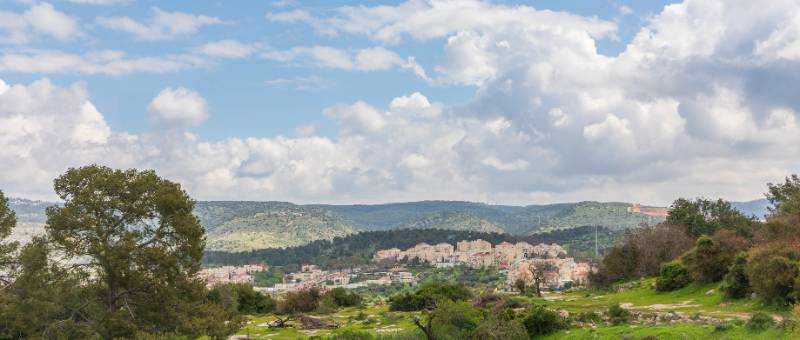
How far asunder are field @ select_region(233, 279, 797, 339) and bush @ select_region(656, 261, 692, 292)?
0.77 metres

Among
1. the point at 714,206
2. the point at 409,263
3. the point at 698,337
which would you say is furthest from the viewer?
the point at 409,263

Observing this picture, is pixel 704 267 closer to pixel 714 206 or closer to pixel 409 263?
pixel 714 206

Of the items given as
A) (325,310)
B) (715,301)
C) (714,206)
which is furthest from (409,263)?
(715,301)

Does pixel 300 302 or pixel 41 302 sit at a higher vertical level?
pixel 41 302

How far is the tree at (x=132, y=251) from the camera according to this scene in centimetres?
2867

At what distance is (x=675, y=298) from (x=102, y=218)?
1224 inches

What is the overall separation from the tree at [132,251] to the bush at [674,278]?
88.1ft

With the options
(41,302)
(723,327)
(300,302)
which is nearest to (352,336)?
(41,302)

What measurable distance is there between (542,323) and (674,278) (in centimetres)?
1708

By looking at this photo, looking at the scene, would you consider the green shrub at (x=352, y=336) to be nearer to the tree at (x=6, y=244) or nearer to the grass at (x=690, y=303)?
the grass at (x=690, y=303)

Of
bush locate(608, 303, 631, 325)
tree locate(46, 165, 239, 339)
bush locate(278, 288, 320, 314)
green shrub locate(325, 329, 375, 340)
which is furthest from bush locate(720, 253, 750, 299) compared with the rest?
bush locate(278, 288, 320, 314)

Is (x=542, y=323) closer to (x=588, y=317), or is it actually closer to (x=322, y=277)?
(x=588, y=317)

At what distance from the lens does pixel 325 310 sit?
156ft

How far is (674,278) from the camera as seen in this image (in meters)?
41.8
